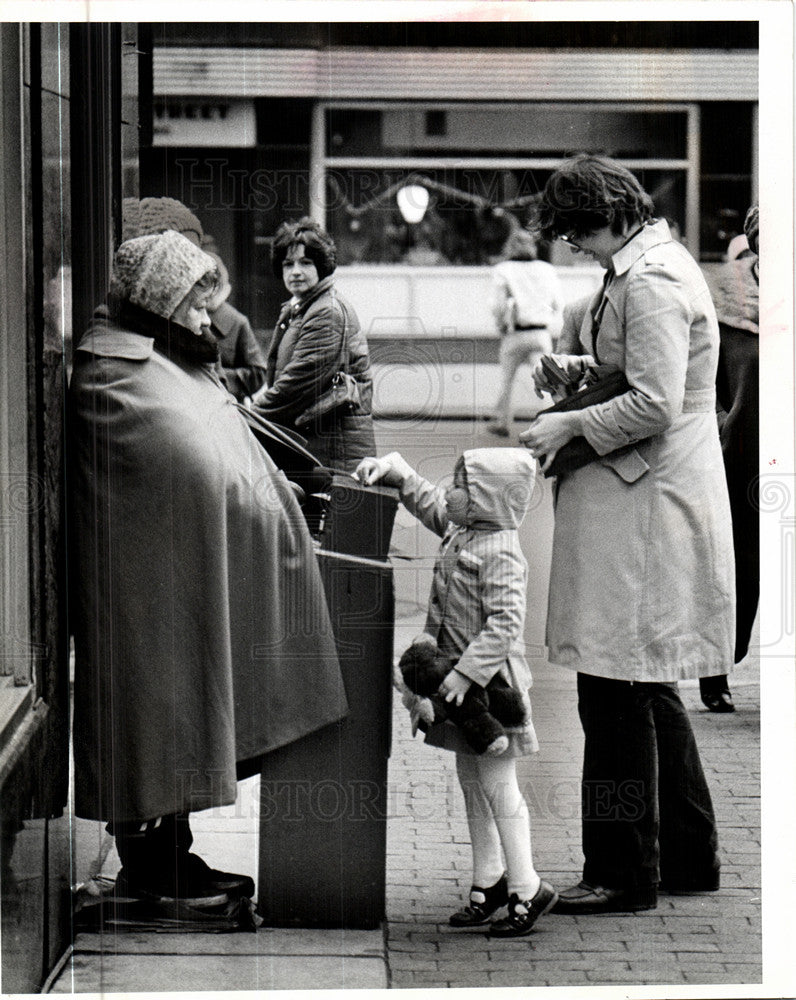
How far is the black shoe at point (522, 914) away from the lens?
16.2ft

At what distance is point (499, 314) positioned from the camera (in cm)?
496

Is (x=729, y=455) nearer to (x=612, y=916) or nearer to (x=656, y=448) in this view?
(x=656, y=448)

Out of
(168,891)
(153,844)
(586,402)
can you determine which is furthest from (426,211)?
(168,891)

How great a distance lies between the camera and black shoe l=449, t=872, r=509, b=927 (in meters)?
4.96

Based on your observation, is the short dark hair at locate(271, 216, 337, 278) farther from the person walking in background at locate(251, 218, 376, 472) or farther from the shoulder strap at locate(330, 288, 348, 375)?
the shoulder strap at locate(330, 288, 348, 375)

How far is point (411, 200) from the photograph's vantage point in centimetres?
494

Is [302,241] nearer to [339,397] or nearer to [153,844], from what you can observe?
[339,397]

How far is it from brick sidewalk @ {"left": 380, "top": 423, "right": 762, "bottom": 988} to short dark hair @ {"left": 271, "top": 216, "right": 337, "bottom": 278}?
1.82 feet

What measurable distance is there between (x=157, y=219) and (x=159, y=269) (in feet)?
0.46

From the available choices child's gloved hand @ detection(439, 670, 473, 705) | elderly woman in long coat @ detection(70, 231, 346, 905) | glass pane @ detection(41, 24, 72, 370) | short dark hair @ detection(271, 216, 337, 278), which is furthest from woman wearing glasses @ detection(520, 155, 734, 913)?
glass pane @ detection(41, 24, 72, 370)

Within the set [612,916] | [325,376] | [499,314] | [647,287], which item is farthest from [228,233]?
[612,916]

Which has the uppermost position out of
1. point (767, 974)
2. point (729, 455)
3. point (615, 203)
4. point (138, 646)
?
point (615, 203)

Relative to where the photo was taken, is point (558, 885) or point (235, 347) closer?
point (235, 347)

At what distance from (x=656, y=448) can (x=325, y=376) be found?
3.11 feet
